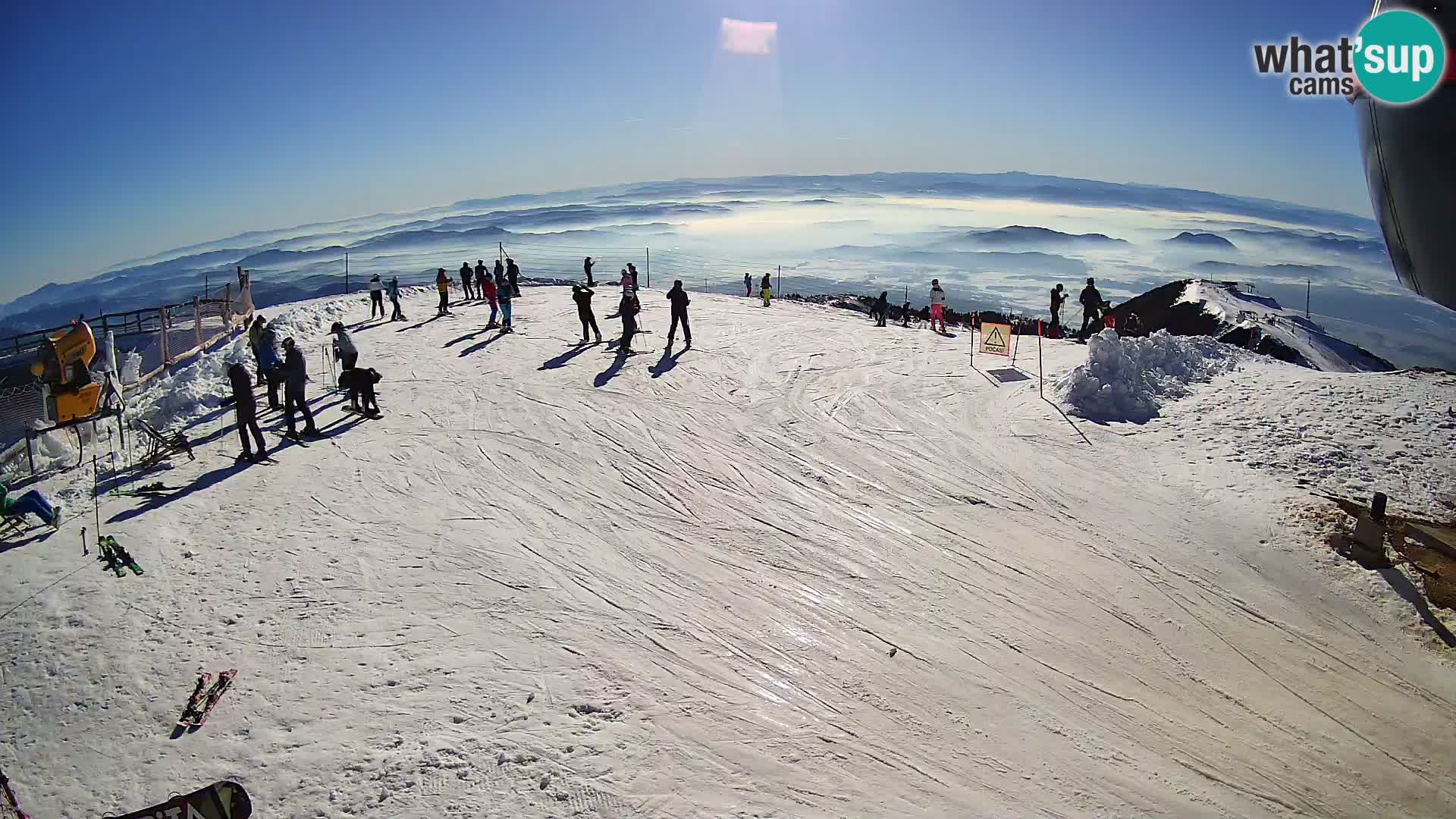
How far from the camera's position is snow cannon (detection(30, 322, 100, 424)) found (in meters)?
12.9

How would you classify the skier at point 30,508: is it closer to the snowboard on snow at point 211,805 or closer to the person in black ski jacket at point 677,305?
the snowboard on snow at point 211,805

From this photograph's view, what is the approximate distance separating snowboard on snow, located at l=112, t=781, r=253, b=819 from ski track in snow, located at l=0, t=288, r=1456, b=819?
2.25ft

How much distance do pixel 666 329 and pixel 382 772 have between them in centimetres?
1676

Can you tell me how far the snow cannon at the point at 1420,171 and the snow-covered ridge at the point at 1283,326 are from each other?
17.6m

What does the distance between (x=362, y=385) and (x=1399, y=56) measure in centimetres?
1501

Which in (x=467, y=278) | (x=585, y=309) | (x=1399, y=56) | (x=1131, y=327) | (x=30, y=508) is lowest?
(x=30, y=508)

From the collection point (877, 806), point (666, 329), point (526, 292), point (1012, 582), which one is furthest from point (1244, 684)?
point (526, 292)

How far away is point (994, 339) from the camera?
16.6 meters

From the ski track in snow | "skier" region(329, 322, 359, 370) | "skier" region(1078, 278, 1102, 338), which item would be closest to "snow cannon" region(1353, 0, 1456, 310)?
the ski track in snow

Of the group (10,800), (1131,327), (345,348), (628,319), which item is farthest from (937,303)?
(10,800)

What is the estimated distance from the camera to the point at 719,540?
9062mm

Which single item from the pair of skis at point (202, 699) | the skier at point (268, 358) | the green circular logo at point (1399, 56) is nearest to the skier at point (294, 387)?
the skier at point (268, 358)

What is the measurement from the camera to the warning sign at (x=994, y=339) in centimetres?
1638

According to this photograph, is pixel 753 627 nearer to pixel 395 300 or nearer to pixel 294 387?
pixel 294 387
